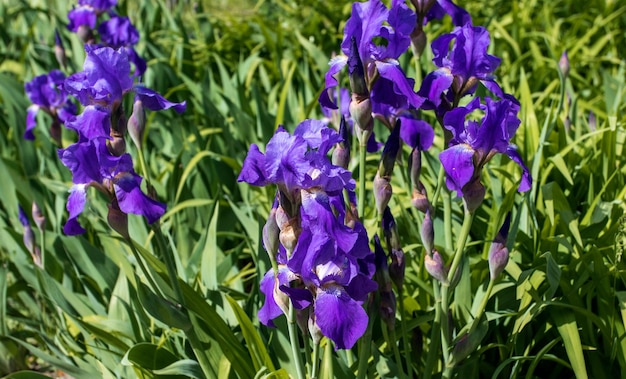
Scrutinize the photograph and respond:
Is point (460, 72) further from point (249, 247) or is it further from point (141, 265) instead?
point (249, 247)

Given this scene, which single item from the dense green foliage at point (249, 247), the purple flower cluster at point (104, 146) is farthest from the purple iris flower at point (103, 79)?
the dense green foliage at point (249, 247)

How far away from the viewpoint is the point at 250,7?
7.99 meters

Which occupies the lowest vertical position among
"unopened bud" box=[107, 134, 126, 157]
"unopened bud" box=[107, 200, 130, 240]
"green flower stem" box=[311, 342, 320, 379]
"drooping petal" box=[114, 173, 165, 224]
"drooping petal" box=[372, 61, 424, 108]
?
"green flower stem" box=[311, 342, 320, 379]

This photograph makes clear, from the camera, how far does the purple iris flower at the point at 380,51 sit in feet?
5.19

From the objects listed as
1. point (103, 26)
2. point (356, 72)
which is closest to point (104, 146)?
point (356, 72)

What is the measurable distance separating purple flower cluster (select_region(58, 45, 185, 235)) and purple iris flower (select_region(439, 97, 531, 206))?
66 cm

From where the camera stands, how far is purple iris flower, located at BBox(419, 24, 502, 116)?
1648mm


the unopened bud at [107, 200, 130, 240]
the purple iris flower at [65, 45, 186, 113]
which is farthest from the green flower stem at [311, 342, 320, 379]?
the purple iris flower at [65, 45, 186, 113]

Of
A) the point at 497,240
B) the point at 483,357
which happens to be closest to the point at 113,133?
the point at 497,240

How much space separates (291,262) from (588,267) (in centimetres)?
106

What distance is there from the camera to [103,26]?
3.25m

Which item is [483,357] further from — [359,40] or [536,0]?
[536,0]

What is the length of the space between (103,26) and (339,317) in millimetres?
2404

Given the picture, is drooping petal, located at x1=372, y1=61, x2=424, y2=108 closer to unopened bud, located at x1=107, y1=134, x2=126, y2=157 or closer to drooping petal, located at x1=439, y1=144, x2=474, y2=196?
→ drooping petal, located at x1=439, y1=144, x2=474, y2=196
